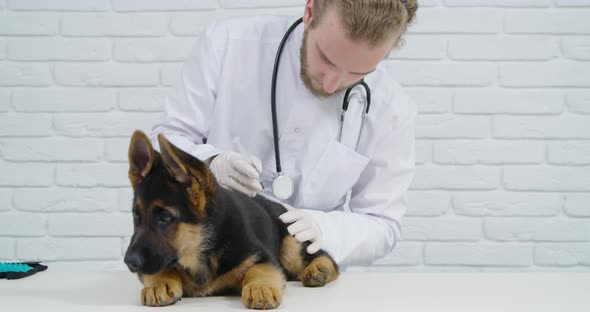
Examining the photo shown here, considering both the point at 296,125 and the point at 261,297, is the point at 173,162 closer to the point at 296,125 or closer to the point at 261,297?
the point at 261,297

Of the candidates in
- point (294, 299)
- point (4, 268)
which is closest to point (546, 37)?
point (294, 299)

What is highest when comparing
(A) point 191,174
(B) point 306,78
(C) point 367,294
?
(B) point 306,78

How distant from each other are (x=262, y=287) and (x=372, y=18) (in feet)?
2.36

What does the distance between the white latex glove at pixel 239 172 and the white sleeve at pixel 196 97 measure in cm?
30

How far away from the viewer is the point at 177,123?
6.64ft

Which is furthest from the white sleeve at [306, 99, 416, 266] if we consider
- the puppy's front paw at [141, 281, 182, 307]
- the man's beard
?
the puppy's front paw at [141, 281, 182, 307]

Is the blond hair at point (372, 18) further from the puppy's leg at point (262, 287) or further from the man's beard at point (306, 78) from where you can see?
the puppy's leg at point (262, 287)

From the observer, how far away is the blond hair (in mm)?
1646

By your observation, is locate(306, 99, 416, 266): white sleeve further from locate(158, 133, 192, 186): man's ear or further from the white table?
locate(158, 133, 192, 186): man's ear

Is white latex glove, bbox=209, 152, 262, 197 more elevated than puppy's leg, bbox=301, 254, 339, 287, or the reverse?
white latex glove, bbox=209, 152, 262, 197

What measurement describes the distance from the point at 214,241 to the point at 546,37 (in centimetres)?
178

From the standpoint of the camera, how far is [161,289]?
1305mm

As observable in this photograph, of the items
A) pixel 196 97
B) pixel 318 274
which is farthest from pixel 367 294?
pixel 196 97

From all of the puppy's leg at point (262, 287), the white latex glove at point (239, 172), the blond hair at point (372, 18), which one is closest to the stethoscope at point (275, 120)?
the white latex glove at point (239, 172)
